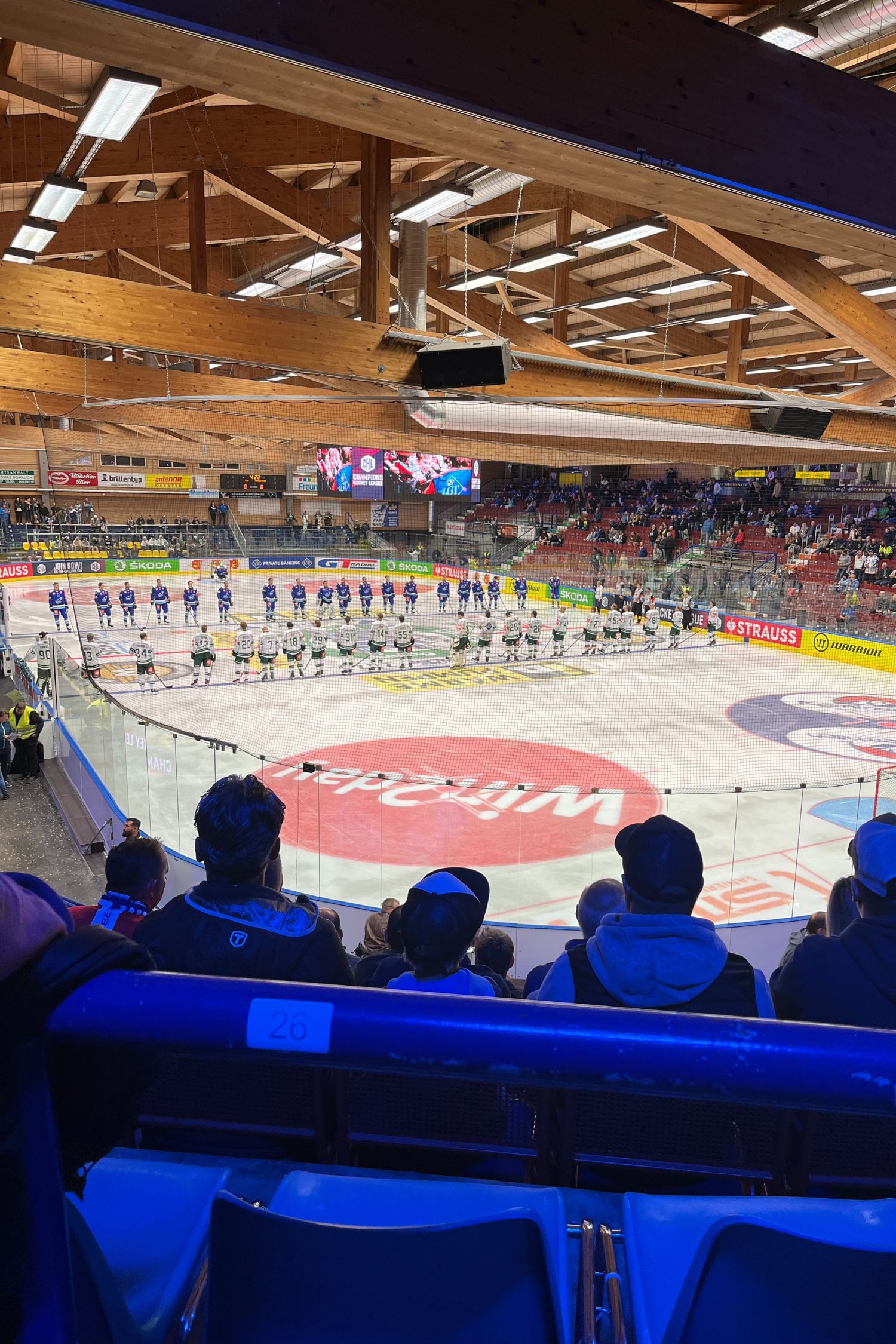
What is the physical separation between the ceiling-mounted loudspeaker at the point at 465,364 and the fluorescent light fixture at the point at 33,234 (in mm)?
3320

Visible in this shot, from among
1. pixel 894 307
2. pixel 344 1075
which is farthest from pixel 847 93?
pixel 894 307

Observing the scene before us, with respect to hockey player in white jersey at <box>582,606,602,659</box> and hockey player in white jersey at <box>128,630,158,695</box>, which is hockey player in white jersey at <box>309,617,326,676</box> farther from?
hockey player in white jersey at <box>582,606,602,659</box>

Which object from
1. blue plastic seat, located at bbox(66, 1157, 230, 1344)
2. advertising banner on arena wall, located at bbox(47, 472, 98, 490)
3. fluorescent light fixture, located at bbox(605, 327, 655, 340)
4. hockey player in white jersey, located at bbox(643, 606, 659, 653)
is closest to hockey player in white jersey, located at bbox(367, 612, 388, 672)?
hockey player in white jersey, located at bbox(643, 606, 659, 653)

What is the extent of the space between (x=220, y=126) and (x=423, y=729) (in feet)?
28.2

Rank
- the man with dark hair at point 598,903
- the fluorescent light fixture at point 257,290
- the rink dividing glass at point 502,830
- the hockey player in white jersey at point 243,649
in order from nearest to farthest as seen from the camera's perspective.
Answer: the man with dark hair at point 598,903 < the rink dividing glass at point 502,830 < the fluorescent light fixture at point 257,290 < the hockey player in white jersey at point 243,649

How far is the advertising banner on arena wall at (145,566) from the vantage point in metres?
30.7

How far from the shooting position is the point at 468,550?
32844 millimetres

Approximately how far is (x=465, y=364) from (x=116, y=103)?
2.73m

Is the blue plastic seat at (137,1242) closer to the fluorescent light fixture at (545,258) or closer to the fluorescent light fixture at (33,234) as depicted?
the fluorescent light fixture at (33,234)

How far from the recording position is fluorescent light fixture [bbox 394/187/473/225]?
21.1ft

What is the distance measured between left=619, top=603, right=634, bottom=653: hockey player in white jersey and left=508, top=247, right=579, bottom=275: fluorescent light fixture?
42.2 feet

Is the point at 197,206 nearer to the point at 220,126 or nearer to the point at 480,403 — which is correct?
the point at 220,126

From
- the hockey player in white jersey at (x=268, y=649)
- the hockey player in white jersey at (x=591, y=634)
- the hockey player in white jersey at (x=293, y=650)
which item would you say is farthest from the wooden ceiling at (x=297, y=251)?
the hockey player in white jersey at (x=591, y=634)

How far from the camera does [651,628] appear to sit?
21.6 meters
